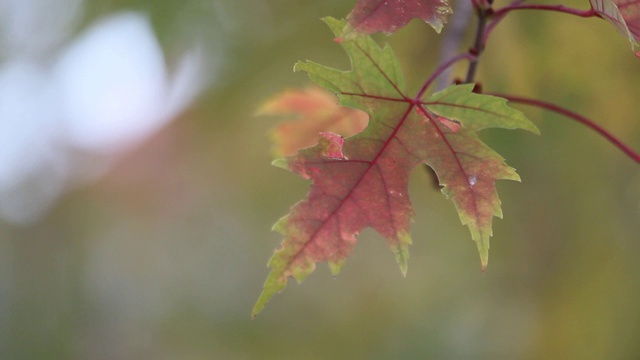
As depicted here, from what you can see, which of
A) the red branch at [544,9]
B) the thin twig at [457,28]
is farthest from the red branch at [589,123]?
the thin twig at [457,28]

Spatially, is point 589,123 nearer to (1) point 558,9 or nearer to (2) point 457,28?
(1) point 558,9

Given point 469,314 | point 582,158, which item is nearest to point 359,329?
point 469,314

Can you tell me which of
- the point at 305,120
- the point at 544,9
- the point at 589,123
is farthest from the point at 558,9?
the point at 305,120

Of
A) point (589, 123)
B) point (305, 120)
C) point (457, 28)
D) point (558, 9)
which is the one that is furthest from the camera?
point (457, 28)

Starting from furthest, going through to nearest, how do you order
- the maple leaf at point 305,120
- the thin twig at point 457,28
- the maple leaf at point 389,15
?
the thin twig at point 457,28, the maple leaf at point 305,120, the maple leaf at point 389,15

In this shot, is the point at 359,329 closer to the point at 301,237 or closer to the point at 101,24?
the point at 101,24

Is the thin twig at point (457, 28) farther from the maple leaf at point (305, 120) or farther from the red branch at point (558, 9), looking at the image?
the red branch at point (558, 9)
